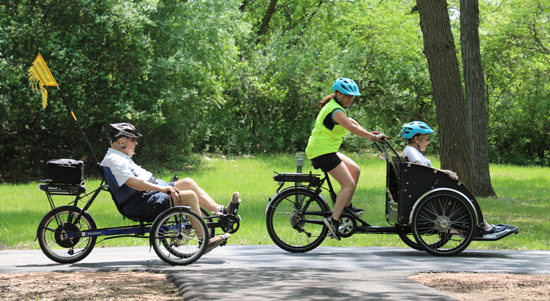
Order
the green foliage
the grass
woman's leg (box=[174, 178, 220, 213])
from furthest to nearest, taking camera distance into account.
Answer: the green foliage → the grass → woman's leg (box=[174, 178, 220, 213])

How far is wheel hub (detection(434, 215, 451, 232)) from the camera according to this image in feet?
21.1

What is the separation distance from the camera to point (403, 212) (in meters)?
6.49

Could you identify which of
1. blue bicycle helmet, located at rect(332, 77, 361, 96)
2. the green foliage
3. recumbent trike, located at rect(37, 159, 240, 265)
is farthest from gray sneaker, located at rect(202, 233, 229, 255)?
the green foliage

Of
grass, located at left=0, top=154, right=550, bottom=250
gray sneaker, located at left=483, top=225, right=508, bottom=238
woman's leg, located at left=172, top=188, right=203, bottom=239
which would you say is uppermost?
woman's leg, located at left=172, top=188, right=203, bottom=239

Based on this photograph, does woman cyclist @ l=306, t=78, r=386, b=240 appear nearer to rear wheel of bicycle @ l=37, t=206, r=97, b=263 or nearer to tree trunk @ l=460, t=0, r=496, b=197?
rear wheel of bicycle @ l=37, t=206, r=97, b=263

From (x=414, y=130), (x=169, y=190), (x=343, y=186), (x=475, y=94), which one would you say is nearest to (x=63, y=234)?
(x=169, y=190)

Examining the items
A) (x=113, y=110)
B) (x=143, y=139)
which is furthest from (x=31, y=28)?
(x=143, y=139)

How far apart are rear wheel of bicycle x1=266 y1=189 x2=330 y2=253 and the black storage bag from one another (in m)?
2.16

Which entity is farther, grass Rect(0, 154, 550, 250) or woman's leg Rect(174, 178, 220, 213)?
grass Rect(0, 154, 550, 250)

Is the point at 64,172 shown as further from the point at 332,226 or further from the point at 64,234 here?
the point at 332,226

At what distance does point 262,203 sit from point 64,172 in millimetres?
6788

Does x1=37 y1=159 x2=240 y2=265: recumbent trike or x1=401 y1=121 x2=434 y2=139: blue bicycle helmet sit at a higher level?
x1=401 y1=121 x2=434 y2=139: blue bicycle helmet

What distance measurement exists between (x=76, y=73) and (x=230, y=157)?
9254mm

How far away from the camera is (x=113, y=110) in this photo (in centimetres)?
1786
